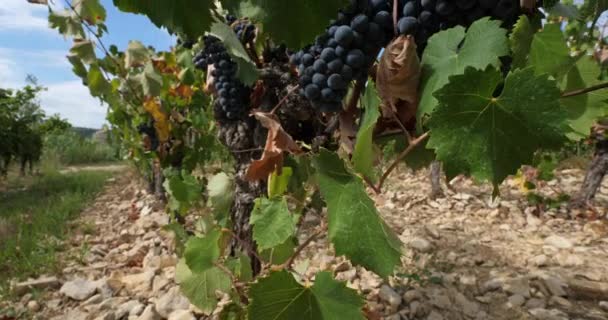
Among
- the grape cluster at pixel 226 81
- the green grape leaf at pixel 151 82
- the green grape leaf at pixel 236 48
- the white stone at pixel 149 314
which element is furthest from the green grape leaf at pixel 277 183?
the green grape leaf at pixel 151 82

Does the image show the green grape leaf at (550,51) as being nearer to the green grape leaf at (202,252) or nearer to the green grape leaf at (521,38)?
the green grape leaf at (521,38)

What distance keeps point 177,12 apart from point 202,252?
994mm

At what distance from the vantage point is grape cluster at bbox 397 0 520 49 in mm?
601

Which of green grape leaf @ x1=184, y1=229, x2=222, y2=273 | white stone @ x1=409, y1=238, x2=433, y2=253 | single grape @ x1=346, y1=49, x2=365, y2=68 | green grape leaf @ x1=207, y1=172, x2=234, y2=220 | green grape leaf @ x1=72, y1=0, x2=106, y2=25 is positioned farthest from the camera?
white stone @ x1=409, y1=238, x2=433, y2=253

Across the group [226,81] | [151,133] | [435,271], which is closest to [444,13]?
[226,81]

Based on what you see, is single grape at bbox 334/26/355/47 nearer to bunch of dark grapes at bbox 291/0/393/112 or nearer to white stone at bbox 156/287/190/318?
bunch of dark grapes at bbox 291/0/393/112

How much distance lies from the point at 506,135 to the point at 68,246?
152 inches

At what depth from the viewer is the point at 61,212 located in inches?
184

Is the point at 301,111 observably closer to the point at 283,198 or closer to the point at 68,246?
the point at 283,198

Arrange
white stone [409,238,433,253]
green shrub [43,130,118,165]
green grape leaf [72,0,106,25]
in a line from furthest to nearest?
green shrub [43,130,118,165]
white stone [409,238,433,253]
green grape leaf [72,0,106,25]

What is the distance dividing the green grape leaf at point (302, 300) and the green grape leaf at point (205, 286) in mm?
606

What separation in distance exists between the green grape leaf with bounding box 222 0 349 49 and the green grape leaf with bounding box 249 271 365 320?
50 cm

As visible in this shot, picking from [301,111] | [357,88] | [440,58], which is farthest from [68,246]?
[440,58]

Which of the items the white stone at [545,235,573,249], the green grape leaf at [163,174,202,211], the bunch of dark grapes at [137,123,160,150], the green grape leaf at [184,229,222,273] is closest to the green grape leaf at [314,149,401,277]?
the green grape leaf at [184,229,222,273]
